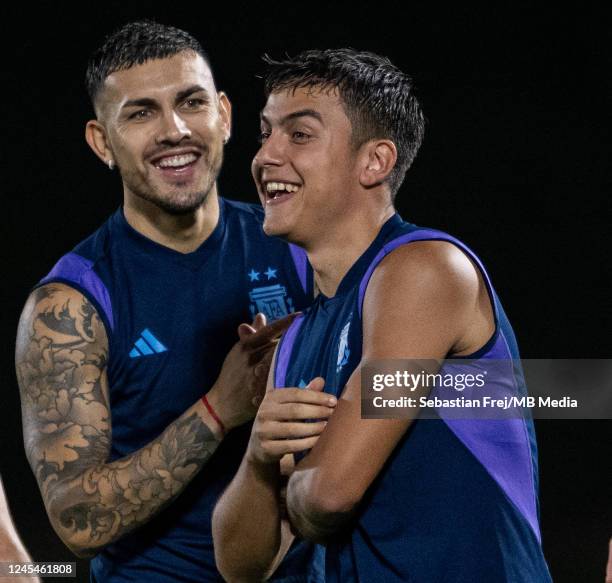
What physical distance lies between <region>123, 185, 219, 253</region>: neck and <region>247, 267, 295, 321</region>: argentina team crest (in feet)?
0.46

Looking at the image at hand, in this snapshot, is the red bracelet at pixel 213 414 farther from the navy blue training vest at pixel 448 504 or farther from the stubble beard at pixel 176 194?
the navy blue training vest at pixel 448 504

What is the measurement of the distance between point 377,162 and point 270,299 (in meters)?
0.71

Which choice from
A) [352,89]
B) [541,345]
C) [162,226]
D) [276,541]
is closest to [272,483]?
[276,541]

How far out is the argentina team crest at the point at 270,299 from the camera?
2569mm

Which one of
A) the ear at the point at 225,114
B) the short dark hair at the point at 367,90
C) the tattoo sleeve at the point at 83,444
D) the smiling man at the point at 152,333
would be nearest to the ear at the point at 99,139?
the smiling man at the point at 152,333

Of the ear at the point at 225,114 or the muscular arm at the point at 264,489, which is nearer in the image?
the muscular arm at the point at 264,489

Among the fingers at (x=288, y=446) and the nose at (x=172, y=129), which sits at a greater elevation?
the nose at (x=172, y=129)

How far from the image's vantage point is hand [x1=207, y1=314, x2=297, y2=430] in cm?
229

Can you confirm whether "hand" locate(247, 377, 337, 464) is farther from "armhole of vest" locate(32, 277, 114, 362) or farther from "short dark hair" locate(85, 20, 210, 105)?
"short dark hair" locate(85, 20, 210, 105)

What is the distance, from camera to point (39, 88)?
3885mm

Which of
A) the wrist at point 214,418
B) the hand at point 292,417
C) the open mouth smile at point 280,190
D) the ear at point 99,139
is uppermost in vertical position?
the ear at point 99,139

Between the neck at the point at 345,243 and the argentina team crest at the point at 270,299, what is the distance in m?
0.65

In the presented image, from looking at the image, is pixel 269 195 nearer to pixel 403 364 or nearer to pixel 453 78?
pixel 403 364

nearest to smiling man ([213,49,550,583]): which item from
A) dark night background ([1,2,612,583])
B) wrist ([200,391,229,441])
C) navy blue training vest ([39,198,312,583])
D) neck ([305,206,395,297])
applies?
neck ([305,206,395,297])
